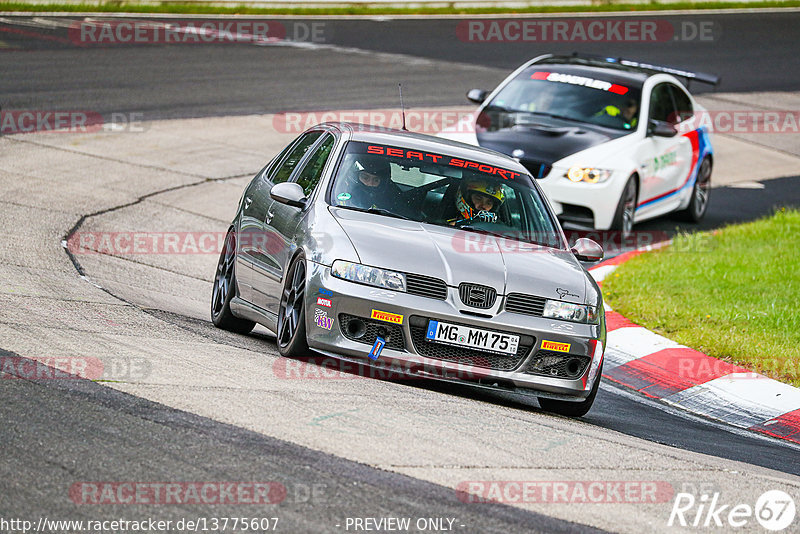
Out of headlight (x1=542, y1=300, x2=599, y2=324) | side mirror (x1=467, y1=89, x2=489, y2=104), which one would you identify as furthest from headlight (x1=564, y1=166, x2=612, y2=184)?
headlight (x1=542, y1=300, x2=599, y2=324)

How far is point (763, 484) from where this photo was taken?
5812 mm

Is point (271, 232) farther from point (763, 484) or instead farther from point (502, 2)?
point (502, 2)

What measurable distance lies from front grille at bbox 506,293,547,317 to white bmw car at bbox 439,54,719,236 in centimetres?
635

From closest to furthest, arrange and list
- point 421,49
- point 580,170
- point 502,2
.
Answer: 1. point 580,170
2. point 421,49
3. point 502,2

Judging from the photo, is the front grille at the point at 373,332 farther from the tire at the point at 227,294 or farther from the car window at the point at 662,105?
the car window at the point at 662,105

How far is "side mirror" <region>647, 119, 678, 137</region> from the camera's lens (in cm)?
1459

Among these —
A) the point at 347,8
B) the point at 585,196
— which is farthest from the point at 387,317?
the point at 347,8

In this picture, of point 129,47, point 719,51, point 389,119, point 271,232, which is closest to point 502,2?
point 719,51

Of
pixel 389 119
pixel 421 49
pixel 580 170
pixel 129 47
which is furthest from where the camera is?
pixel 421 49

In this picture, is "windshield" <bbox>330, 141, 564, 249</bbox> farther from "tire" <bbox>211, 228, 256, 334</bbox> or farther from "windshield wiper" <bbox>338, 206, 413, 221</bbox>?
"tire" <bbox>211, 228, 256, 334</bbox>

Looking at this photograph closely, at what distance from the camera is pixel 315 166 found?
840 cm

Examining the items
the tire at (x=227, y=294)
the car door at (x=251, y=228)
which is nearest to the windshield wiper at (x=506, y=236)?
the car door at (x=251, y=228)

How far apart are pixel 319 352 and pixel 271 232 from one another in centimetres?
138

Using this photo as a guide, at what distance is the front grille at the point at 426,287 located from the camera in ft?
23.0
